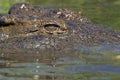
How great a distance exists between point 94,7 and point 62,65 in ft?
35.6

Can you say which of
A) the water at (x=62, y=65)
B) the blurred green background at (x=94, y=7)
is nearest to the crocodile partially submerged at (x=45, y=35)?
the water at (x=62, y=65)

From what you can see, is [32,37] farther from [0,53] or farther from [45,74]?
[45,74]

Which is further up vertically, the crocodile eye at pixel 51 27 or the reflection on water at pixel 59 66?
the crocodile eye at pixel 51 27

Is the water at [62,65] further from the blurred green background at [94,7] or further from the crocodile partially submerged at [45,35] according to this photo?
the blurred green background at [94,7]

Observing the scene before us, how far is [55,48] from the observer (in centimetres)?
780

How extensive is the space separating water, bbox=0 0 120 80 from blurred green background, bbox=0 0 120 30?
177 inches

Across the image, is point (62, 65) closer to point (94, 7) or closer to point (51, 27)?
point (51, 27)

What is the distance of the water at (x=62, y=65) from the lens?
6098mm

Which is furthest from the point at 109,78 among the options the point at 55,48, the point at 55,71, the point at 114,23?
the point at 114,23

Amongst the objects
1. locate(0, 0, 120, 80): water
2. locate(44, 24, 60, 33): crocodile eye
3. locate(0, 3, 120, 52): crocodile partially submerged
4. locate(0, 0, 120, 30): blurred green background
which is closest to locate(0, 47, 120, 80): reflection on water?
locate(0, 0, 120, 80): water

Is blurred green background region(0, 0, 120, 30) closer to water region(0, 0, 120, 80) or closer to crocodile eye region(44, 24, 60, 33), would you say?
crocodile eye region(44, 24, 60, 33)

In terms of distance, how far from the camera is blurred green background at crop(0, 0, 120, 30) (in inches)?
545

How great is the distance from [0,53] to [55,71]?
5.19 feet

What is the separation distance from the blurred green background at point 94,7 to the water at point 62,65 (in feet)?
14.7
